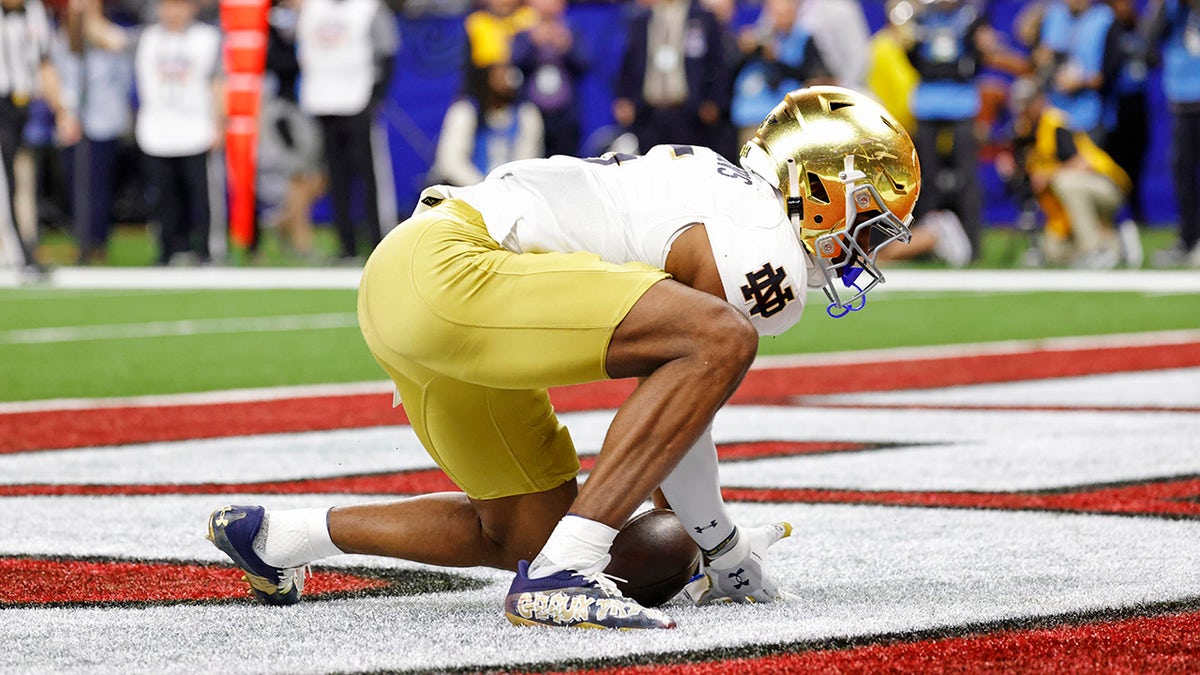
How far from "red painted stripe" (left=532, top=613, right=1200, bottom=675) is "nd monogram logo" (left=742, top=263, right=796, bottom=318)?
0.62m

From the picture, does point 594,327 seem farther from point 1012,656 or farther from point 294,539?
point 1012,656

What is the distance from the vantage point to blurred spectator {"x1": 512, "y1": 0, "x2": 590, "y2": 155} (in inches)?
606

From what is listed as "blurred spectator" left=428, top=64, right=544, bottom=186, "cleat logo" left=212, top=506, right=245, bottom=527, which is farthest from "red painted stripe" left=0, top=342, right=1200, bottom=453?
"blurred spectator" left=428, top=64, right=544, bottom=186

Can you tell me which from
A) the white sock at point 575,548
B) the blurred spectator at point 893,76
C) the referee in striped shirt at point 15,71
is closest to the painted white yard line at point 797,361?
the white sock at point 575,548

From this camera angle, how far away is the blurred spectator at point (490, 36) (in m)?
14.9

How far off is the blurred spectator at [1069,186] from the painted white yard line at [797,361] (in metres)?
3.89

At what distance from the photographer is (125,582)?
3.53 metres

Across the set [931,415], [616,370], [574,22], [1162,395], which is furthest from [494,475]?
[574,22]

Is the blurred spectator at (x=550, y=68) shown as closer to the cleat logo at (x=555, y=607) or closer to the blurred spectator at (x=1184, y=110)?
the blurred spectator at (x=1184, y=110)

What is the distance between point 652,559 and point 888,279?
9668 mm

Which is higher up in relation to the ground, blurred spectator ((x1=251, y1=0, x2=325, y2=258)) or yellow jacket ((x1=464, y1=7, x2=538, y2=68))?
yellow jacket ((x1=464, y1=7, x2=538, y2=68))

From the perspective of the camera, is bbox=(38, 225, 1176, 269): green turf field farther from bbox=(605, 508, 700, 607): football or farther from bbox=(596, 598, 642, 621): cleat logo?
bbox=(596, 598, 642, 621): cleat logo

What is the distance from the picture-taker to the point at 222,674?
9.01 ft

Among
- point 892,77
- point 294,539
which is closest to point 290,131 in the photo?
point 892,77
